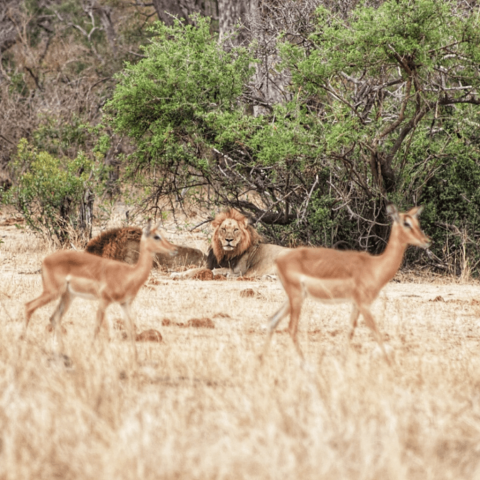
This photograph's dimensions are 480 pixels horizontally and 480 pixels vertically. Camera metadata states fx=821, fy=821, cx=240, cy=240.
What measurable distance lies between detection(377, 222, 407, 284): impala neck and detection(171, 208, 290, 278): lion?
5.59 meters

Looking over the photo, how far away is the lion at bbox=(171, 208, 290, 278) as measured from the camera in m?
11.0

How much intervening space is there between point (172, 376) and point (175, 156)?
700cm

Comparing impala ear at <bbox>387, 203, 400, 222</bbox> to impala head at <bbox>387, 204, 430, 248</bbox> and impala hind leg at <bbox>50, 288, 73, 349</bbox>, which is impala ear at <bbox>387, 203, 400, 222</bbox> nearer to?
impala head at <bbox>387, 204, 430, 248</bbox>

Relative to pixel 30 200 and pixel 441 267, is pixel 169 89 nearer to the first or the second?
pixel 30 200

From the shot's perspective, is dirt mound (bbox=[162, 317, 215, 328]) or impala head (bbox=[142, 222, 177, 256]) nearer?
impala head (bbox=[142, 222, 177, 256])

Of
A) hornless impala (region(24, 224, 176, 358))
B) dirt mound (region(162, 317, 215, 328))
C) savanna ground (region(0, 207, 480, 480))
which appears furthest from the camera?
dirt mound (region(162, 317, 215, 328))

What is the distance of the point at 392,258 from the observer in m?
5.32

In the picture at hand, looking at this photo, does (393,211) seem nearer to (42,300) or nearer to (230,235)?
(42,300)

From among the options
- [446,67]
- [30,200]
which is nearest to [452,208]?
[446,67]

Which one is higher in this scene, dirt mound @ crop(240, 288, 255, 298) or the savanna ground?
the savanna ground

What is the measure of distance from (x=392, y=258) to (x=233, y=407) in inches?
71.5

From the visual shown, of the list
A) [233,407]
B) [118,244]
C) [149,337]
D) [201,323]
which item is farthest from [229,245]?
[233,407]

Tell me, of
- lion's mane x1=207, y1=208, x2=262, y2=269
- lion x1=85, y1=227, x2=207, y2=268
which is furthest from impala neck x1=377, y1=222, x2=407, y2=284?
lion's mane x1=207, y1=208, x2=262, y2=269


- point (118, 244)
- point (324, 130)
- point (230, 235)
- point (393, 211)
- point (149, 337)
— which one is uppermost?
point (324, 130)
